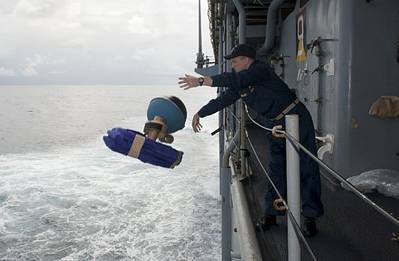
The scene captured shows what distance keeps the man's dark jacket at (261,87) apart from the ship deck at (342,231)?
1.11m

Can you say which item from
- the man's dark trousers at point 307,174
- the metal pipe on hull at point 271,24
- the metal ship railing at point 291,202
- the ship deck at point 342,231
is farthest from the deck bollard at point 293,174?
the metal pipe on hull at point 271,24

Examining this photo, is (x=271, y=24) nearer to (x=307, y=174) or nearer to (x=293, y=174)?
(x=307, y=174)

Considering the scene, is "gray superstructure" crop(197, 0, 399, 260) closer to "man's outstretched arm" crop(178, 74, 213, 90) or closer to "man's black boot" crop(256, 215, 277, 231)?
"man's black boot" crop(256, 215, 277, 231)

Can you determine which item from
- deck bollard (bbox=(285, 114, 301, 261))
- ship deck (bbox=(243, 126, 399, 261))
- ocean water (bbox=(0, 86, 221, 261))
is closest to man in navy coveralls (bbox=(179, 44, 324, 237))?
ship deck (bbox=(243, 126, 399, 261))

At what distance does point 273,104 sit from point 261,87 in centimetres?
18

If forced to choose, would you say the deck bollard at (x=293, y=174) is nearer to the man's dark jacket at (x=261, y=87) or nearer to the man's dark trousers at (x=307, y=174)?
the man's dark jacket at (x=261, y=87)

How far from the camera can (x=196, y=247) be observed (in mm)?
13109

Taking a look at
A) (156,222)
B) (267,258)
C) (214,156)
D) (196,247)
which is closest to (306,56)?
(267,258)

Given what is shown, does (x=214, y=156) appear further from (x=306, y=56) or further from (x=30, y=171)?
(x=306, y=56)

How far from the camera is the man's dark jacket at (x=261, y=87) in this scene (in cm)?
302

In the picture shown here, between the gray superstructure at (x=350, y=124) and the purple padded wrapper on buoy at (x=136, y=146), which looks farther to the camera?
the purple padded wrapper on buoy at (x=136, y=146)

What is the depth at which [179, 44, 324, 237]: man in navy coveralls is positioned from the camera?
3055mm

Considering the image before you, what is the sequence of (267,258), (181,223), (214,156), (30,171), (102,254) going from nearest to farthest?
1. (267,258)
2. (102,254)
3. (181,223)
4. (30,171)
5. (214,156)

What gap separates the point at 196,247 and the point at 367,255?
10.8 m
